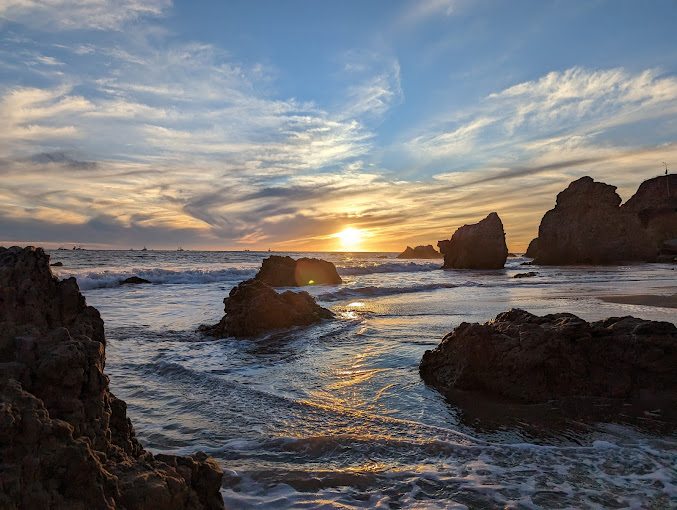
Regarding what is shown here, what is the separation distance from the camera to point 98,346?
2465 millimetres

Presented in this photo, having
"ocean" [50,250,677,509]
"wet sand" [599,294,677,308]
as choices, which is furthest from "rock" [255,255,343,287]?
"ocean" [50,250,677,509]

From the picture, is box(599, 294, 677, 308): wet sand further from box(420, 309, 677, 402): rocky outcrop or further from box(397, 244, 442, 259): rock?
box(397, 244, 442, 259): rock

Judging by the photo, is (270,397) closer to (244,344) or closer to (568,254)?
(244,344)

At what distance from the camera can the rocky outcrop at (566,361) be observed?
4512 millimetres

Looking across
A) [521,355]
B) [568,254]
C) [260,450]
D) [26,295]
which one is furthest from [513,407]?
[568,254]

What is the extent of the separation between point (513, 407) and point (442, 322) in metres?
5.10

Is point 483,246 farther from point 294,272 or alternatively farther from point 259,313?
point 259,313

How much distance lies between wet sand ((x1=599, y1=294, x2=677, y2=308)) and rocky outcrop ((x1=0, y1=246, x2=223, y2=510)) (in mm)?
12547

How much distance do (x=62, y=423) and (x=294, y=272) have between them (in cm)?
2100

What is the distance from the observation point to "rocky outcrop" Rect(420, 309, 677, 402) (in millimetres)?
4512

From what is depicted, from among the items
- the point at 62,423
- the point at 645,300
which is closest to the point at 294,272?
the point at 645,300

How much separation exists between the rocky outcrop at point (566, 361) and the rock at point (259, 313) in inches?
191

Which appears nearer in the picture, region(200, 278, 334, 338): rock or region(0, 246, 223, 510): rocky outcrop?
region(0, 246, 223, 510): rocky outcrop

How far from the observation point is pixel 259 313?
903 centimetres
